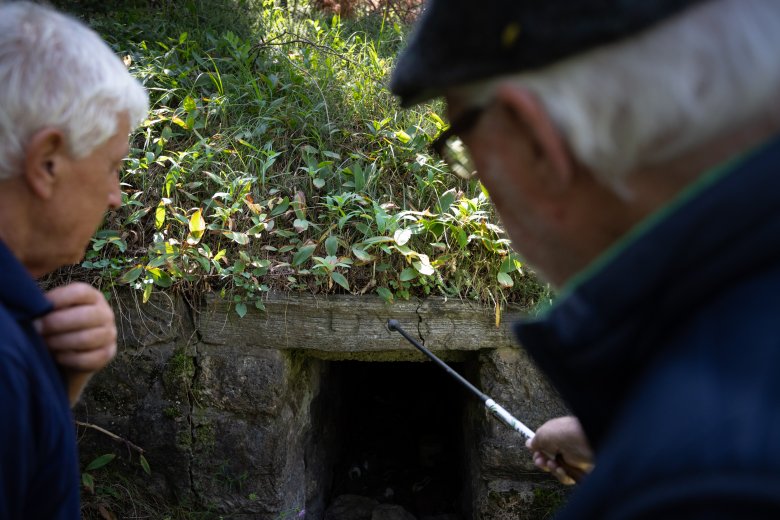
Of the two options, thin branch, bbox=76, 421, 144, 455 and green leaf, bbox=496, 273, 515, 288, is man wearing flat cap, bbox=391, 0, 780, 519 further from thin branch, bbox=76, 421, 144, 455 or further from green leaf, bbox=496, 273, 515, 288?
thin branch, bbox=76, 421, 144, 455

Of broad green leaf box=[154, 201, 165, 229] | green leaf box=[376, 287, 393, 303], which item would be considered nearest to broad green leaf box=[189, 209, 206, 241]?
broad green leaf box=[154, 201, 165, 229]

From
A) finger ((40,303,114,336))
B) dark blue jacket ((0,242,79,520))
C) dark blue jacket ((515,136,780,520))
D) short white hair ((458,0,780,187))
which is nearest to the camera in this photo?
dark blue jacket ((515,136,780,520))

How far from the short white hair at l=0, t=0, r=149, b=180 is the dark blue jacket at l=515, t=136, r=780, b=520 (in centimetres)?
101

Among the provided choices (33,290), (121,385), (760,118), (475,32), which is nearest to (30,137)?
(33,290)

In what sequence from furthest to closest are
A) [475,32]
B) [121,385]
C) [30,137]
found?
1. [121,385]
2. [30,137]
3. [475,32]

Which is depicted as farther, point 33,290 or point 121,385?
point 121,385

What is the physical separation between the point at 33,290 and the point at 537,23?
105cm

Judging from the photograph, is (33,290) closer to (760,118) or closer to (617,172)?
(617,172)

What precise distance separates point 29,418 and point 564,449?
1.15 metres

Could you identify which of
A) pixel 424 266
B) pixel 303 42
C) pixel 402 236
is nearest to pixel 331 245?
pixel 402 236

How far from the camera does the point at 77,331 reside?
4.68 feet

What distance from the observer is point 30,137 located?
4.23 ft

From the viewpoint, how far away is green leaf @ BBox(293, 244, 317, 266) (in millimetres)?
2945

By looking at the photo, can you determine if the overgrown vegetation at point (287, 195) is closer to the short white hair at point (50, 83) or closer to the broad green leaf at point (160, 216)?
the broad green leaf at point (160, 216)
